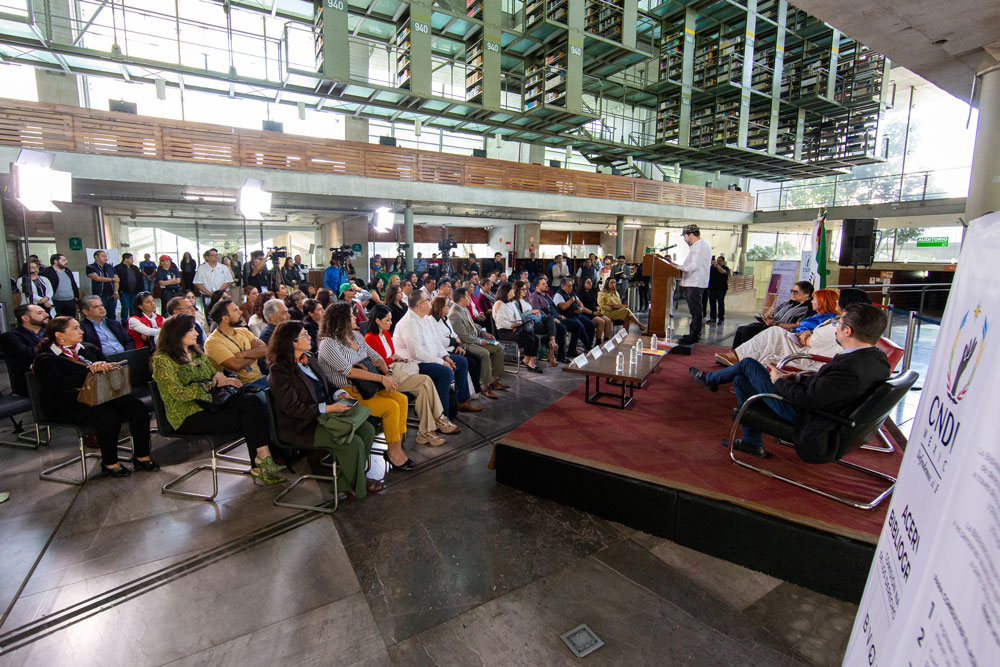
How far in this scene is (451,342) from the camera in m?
4.45

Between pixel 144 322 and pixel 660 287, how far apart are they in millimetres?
5782

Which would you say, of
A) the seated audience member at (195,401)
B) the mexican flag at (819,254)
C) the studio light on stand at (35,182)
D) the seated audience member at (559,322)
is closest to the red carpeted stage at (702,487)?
the seated audience member at (195,401)

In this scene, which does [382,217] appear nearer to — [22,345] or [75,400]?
[22,345]

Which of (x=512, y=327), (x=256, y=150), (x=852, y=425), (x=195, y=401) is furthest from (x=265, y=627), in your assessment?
(x=256, y=150)

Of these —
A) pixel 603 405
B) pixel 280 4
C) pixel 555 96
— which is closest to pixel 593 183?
pixel 555 96

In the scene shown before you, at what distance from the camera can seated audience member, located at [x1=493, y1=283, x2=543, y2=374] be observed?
5.57 metres

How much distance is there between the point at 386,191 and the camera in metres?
10.1

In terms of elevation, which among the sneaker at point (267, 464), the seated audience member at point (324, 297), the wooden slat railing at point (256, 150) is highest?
the wooden slat railing at point (256, 150)

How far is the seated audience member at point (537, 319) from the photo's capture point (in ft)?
19.1

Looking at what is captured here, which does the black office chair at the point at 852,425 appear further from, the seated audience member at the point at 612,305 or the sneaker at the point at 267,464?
the seated audience member at the point at 612,305

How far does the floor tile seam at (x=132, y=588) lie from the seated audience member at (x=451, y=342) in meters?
2.09

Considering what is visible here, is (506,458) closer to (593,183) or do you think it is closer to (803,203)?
(593,183)

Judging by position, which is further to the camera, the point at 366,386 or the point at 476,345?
the point at 476,345

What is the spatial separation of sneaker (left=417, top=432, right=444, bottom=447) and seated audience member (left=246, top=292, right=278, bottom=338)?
79.5 inches
